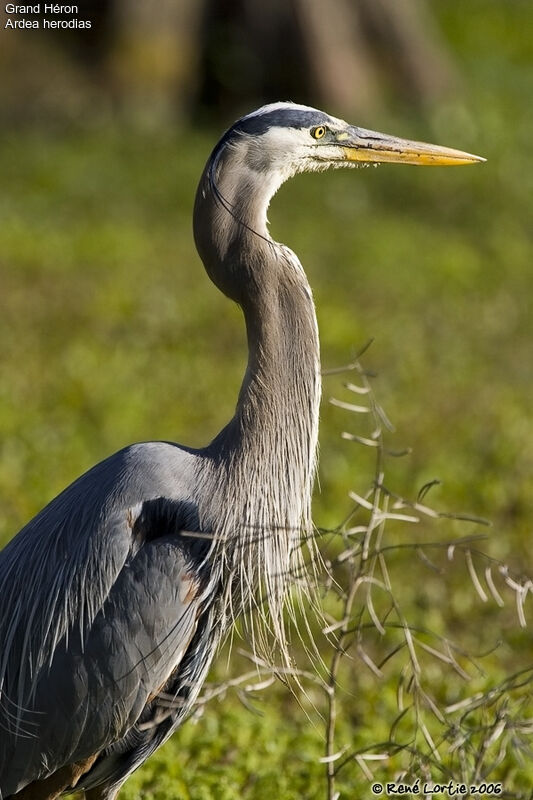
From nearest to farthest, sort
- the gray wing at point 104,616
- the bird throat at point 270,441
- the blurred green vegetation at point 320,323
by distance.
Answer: the gray wing at point 104,616 → the bird throat at point 270,441 → the blurred green vegetation at point 320,323

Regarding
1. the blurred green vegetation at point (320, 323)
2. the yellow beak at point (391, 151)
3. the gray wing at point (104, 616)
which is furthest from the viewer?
the blurred green vegetation at point (320, 323)

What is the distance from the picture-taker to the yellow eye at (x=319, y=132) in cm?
336

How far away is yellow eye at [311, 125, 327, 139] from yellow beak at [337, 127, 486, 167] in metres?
0.08

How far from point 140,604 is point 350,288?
730 cm

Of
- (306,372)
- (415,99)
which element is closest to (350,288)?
(415,99)

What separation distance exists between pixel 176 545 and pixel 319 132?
1.22 meters

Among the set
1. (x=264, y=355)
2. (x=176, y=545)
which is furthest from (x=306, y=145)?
(x=176, y=545)

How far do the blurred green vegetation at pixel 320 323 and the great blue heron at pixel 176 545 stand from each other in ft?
2.32

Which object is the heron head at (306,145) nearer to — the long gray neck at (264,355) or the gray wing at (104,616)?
the long gray neck at (264,355)

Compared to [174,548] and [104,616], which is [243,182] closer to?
[174,548]

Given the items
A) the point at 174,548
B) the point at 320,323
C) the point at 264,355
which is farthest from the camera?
the point at 320,323

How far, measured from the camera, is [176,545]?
3184 mm

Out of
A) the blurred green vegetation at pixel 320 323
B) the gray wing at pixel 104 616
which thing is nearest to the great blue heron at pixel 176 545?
the gray wing at pixel 104 616

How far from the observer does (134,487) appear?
319 cm
